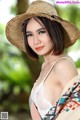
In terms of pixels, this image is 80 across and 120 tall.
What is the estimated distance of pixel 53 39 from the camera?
1355mm

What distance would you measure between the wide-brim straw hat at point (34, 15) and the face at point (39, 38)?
0.04 meters

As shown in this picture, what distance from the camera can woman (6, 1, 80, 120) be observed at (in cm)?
125

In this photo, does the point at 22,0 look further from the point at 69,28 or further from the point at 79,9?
the point at 69,28

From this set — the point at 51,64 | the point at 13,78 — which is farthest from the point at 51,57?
the point at 13,78

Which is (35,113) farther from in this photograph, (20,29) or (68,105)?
(20,29)

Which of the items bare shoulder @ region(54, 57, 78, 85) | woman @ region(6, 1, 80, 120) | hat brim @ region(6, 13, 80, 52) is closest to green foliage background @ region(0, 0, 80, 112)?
hat brim @ region(6, 13, 80, 52)

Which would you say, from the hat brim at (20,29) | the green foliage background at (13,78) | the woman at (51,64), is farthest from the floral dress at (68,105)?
the green foliage background at (13,78)

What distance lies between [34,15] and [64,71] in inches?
10.2

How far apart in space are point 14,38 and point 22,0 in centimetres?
81

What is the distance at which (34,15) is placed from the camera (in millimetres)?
1376

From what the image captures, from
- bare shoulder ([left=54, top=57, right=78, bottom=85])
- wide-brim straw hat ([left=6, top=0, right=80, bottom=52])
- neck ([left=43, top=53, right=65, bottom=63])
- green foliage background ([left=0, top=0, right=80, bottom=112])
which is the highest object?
wide-brim straw hat ([left=6, top=0, right=80, bottom=52])

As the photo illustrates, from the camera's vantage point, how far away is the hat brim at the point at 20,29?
1.40 m

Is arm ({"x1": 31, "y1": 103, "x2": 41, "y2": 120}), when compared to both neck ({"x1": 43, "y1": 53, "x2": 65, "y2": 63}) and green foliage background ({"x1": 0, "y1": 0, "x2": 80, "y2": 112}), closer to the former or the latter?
neck ({"x1": 43, "y1": 53, "x2": 65, "y2": 63})

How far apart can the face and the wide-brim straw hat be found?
0.04 meters
